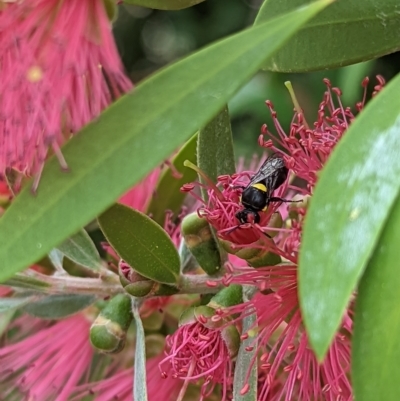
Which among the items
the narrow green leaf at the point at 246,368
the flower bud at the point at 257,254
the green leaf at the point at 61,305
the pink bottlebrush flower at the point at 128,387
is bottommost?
the pink bottlebrush flower at the point at 128,387

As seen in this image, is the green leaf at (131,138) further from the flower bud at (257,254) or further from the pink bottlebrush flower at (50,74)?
the flower bud at (257,254)

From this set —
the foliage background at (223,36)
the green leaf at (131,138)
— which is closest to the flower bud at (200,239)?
the green leaf at (131,138)

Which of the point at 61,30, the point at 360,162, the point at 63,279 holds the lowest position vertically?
the point at 63,279

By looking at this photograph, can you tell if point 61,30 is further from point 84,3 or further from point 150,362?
point 150,362

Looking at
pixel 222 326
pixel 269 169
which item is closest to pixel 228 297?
pixel 222 326

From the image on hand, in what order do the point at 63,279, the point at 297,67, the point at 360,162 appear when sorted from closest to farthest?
the point at 360,162
the point at 297,67
the point at 63,279

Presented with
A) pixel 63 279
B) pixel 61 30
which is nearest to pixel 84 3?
pixel 61 30
